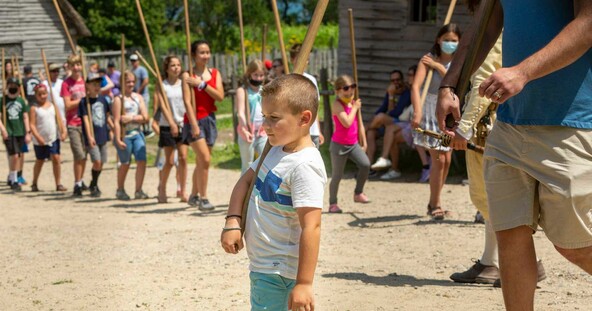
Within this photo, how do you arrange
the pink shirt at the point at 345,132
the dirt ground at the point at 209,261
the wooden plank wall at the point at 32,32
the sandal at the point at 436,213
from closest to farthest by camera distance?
1. the dirt ground at the point at 209,261
2. the sandal at the point at 436,213
3. the pink shirt at the point at 345,132
4. the wooden plank wall at the point at 32,32

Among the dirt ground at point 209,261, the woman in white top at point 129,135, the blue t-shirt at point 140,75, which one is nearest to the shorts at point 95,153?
the woman in white top at point 129,135

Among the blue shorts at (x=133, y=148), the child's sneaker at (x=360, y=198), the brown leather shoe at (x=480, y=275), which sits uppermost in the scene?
the brown leather shoe at (x=480, y=275)

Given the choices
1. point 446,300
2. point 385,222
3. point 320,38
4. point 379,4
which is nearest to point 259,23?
point 320,38

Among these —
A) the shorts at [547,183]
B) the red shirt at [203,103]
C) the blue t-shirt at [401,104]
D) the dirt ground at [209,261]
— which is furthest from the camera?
the blue t-shirt at [401,104]

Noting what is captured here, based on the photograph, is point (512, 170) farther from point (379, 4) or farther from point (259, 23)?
point (259, 23)

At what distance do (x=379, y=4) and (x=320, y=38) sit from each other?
28.1 meters

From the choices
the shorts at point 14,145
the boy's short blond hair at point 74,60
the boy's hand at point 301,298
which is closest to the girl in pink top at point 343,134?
the boy's short blond hair at point 74,60

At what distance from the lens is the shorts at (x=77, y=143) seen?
13.4 meters

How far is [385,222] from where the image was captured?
9.88 metres

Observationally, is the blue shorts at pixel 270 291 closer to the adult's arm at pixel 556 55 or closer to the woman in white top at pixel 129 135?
the adult's arm at pixel 556 55

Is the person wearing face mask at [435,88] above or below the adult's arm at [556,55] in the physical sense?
below

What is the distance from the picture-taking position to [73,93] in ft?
46.9

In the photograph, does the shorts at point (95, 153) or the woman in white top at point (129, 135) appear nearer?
the woman in white top at point (129, 135)

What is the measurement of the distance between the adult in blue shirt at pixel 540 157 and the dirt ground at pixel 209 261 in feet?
5.21
